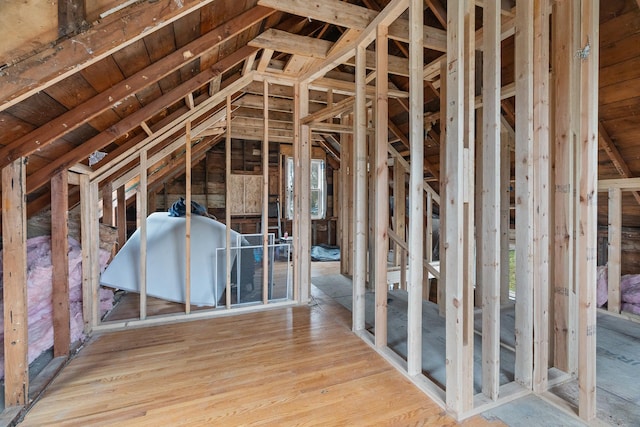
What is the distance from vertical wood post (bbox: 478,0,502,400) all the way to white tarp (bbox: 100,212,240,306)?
2.65 meters

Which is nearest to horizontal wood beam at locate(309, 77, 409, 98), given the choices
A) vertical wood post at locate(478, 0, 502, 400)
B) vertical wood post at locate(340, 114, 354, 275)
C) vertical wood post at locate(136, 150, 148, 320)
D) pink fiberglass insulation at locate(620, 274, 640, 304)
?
vertical wood post at locate(340, 114, 354, 275)

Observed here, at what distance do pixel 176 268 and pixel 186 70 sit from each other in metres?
2.14

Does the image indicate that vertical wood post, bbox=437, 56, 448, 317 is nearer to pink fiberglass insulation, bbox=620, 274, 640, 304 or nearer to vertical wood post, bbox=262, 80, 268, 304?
vertical wood post, bbox=262, 80, 268, 304

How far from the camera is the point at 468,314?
5.69 ft

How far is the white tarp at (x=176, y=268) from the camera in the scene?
3418mm

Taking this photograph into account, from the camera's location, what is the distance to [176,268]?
3486mm

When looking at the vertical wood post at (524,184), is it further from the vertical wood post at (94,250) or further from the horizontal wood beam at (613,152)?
the vertical wood post at (94,250)

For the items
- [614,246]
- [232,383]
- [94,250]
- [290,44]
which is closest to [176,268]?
[94,250]

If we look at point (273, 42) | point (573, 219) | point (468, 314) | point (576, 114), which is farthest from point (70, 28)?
point (573, 219)

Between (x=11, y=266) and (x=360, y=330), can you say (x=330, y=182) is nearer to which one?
(x=360, y=330)

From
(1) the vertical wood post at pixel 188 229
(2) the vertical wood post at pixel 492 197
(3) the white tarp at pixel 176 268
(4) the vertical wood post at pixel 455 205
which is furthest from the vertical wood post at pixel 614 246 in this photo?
(1) the vertical wood post at pixel 188 229

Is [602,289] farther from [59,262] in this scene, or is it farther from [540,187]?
[59,262]

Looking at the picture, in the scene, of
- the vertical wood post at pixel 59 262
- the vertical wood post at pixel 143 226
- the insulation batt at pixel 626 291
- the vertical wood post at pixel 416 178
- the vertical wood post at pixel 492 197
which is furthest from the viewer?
the insulation batt at pixel 626 291

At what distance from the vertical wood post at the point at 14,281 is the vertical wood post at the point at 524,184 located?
2.88 metres
